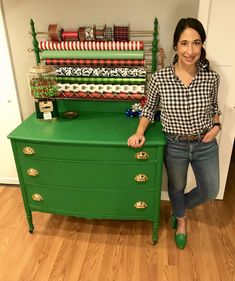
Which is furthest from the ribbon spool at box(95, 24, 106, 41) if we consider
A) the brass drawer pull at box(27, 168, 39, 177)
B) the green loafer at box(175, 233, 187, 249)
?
the green loafer at box(175, 233, 187, 249)

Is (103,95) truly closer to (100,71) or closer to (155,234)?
(100,71)

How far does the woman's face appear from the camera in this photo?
1413 mm

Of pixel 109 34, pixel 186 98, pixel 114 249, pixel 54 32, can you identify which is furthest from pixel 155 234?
pixel 54 32

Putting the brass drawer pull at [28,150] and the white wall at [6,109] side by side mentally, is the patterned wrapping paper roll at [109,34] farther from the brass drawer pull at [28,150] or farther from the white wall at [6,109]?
the brass drawer pull at [28,150]

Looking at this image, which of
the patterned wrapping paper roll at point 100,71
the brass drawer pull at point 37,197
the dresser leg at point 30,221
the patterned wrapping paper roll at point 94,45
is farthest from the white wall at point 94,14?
the dresser leg at point 30,221

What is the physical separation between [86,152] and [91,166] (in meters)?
0.10

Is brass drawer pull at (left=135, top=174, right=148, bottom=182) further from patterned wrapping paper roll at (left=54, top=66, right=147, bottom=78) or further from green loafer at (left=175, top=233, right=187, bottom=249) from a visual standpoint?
patterned wrapping paper roll at (left=54, top=66, right=147, bottom=78)

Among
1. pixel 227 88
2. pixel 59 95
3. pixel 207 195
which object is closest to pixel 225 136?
pixel 227 88

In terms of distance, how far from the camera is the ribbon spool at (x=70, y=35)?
72.5 inches

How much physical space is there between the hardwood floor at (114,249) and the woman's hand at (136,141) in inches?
31.2

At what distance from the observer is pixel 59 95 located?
200 centimetres

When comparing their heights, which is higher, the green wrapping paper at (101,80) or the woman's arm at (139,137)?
the green wrapping paper at (101,80)

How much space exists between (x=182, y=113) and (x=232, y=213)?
1121 millimetres

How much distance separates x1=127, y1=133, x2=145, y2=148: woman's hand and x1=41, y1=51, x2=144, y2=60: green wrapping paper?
0.56 m
